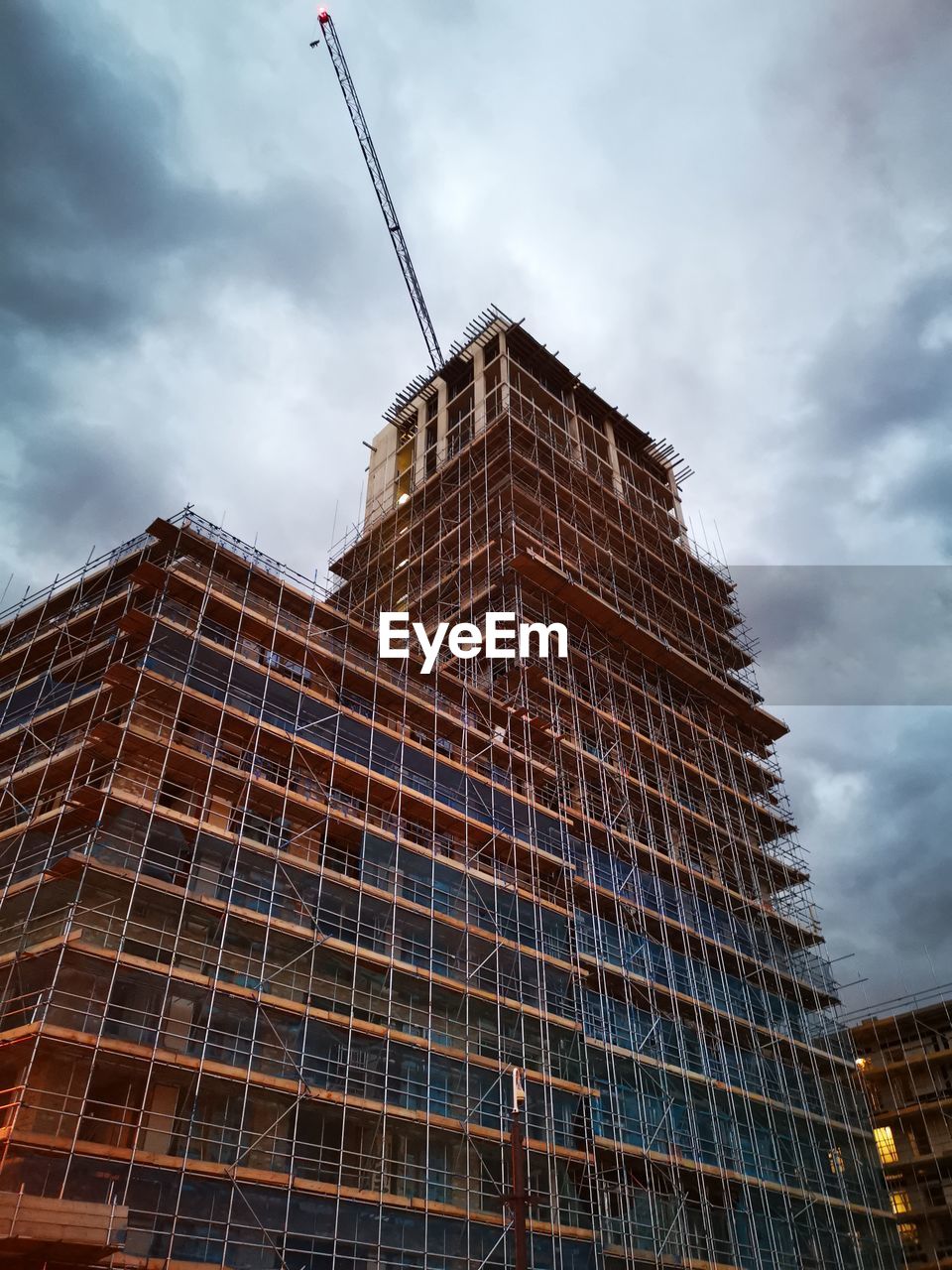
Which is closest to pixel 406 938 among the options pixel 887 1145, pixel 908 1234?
pixel 908 1234

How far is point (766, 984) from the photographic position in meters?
39.5

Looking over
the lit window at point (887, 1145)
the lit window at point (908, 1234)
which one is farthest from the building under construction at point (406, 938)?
the lit window at point (887, 1145)

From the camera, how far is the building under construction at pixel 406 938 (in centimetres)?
2031

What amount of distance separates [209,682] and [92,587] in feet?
22.9

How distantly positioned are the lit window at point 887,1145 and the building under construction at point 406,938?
5.66m

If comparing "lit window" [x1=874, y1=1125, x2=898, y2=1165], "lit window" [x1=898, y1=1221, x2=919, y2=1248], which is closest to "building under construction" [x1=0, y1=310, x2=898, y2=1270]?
"lit window" [x1=898, y1=1221, x2=919, y2=1248]

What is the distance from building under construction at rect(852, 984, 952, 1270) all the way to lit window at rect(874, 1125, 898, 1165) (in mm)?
41

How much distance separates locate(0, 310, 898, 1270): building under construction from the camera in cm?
2031

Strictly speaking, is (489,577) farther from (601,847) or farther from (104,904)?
(104,904)

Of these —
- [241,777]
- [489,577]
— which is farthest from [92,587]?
[489,577]

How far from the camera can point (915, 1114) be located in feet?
142

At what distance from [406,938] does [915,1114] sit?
28.7m

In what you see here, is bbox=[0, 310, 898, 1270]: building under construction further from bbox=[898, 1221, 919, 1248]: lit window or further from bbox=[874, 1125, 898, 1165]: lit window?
bbox=[874, 1125, 898, 1165]: lit window

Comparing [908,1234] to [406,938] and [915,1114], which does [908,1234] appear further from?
[406,938]
